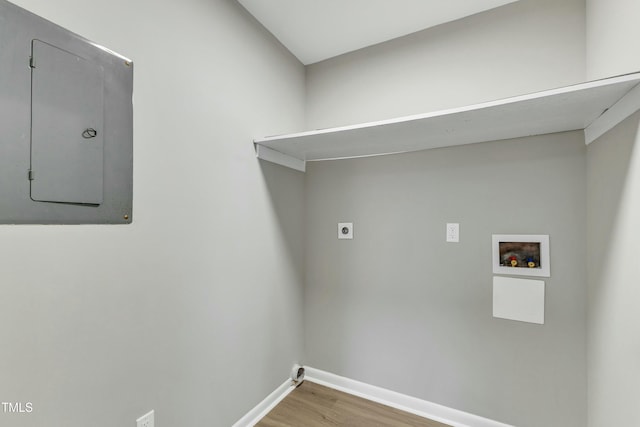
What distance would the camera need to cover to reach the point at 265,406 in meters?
1.84

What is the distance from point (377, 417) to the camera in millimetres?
1823

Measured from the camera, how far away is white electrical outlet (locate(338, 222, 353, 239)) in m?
2.17

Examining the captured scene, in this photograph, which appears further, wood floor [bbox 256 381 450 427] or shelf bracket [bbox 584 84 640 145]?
wood floor [bbox 256 381 450 427]

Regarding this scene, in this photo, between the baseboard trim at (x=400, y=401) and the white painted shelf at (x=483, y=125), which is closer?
the white painted shelf at (x=483, y=125)

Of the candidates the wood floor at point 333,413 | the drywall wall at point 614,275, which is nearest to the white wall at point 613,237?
the drywall wall at point 614,275

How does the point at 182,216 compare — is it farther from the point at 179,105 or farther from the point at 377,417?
the point at 377,417

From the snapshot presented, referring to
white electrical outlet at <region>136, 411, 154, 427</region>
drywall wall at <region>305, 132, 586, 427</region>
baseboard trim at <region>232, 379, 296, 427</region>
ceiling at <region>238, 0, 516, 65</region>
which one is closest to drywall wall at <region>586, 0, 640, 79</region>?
drywall wall at <region>305, 132, 586, 427</region>

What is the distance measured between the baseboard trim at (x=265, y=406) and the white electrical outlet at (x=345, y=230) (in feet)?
3.92

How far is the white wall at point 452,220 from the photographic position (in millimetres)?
1552

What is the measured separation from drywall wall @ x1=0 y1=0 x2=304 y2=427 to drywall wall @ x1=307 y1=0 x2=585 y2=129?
477mm

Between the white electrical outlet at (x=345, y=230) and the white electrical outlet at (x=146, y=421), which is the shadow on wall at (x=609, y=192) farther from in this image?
the white electrical outlet at (x=146, y=421)

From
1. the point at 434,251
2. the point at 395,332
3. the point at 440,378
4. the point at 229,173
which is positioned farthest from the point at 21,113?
the point at 440,378

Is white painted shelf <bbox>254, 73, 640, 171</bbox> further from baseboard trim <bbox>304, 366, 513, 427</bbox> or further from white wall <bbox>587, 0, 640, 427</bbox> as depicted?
baseboard trim <bbox>304, 366, 513, 427</bbox>

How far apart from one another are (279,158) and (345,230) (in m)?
0.76
